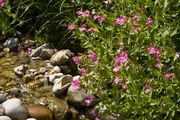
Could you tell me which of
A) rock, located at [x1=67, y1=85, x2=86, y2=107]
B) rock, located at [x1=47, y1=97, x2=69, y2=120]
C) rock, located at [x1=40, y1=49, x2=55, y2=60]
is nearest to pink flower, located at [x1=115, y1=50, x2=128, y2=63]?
rock, located at [x1=67, y1=85, x2=86, y2=107]

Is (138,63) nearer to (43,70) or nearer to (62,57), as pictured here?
(62,57)

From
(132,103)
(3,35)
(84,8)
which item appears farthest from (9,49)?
(132,103)

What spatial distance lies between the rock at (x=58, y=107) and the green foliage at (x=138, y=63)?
44 cm

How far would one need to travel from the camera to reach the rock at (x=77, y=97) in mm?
4188

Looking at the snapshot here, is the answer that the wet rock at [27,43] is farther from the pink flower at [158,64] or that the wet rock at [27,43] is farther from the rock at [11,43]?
the pink flower at [158,64]

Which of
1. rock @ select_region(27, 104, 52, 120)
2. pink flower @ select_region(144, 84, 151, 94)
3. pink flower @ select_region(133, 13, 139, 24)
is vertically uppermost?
pink flower @ select_region(133, 13, 139, 24)

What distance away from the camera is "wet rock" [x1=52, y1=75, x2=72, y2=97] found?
171 inches

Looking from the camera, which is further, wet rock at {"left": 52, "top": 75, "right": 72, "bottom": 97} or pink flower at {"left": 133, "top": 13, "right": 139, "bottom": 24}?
wet rock at {"left": 52, "top": 75, "right": 72, "bottom": 97}

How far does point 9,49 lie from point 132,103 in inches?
89.3

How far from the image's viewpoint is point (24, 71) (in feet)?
15.8

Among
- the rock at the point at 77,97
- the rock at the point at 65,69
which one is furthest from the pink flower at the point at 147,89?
the rock at the point at 65,69

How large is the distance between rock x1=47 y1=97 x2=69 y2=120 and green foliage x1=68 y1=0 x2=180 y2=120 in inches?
17.4

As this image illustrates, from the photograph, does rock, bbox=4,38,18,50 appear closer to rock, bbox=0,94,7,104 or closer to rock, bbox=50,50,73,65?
rock, bbox=50,50,73,65

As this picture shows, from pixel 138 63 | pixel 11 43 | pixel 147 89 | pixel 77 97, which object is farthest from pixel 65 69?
pixel 147 89
